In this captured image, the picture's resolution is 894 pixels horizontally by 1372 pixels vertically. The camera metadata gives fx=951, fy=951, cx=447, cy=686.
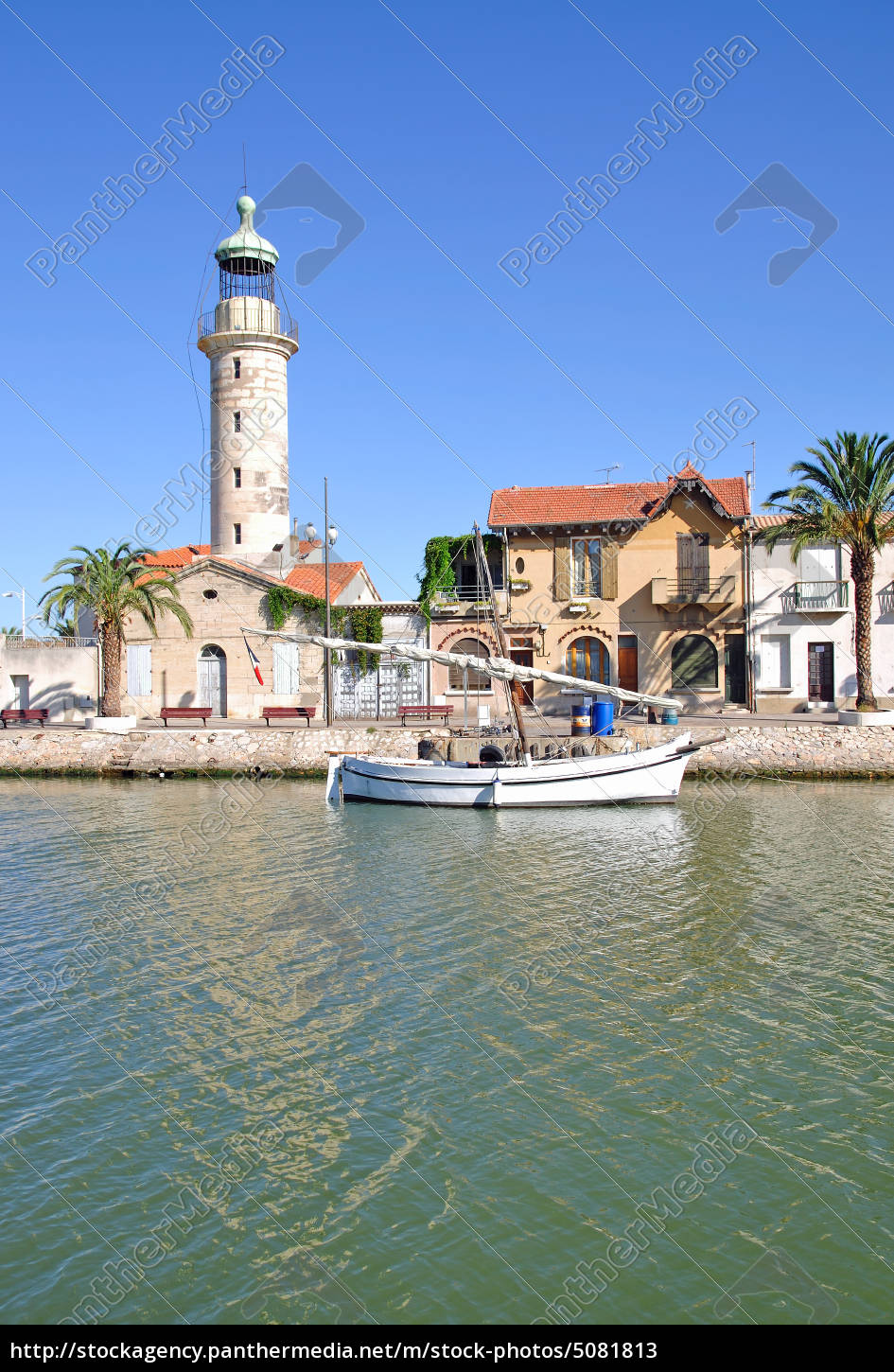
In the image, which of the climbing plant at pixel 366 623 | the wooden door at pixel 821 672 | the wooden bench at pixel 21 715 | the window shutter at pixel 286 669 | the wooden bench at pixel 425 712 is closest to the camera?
the wooden bench at pixel 425 712

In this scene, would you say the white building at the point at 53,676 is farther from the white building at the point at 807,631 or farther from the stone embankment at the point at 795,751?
the white building at the point at 807,631

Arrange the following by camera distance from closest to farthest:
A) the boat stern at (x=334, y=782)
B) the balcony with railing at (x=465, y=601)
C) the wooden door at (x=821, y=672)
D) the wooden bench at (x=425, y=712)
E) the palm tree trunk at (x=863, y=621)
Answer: the boat stern at (x=334, y=782) → the palm tree trunk at (x=863, y=621) → the wooden bench at (x=425, y=712) → the wooden door at (x=821, y=672) → the balcony with railing at (x=465, y=601)

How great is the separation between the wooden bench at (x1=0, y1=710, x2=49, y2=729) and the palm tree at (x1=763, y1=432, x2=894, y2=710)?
99.3 feet

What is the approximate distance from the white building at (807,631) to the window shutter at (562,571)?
311 inches

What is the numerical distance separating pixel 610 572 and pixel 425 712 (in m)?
10.5

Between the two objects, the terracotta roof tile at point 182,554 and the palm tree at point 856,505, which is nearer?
the palm tree at point 856,505

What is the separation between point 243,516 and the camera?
4781cm

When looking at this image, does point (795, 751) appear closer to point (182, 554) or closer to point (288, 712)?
point (288, 712)

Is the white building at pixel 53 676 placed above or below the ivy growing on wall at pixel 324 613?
below

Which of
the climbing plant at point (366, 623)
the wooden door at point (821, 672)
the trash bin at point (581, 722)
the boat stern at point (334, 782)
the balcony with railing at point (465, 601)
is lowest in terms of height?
the boat stern at point (334, 782)

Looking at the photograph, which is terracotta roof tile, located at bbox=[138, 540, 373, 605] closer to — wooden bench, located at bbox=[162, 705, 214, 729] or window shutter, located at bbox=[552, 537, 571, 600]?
wooden bench, located at bbox=[162, 705, 214, 729]

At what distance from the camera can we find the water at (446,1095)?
6.71 meters

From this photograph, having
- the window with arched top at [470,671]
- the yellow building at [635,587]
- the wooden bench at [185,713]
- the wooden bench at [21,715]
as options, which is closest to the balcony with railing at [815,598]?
the yellow building at [635,587]
